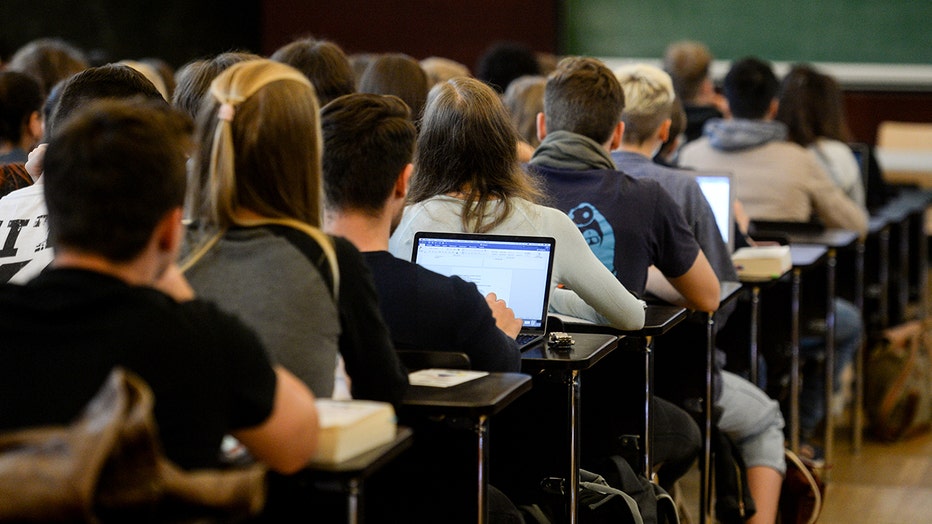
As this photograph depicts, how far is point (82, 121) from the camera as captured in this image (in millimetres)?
1481

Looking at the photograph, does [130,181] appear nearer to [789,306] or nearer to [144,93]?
[144,93]

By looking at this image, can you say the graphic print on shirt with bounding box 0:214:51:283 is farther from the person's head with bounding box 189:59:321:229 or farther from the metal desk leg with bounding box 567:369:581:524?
the metal desk leg with bounding box 567:369:581:524

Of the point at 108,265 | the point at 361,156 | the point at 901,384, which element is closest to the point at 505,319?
the point at 361,156

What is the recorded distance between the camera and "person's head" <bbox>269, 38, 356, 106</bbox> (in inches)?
156

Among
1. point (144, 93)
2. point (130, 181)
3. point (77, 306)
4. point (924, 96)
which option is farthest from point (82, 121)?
point (924, 96)

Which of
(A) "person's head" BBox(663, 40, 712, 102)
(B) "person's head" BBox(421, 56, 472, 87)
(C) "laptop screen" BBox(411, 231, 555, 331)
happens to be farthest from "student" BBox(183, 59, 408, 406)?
(A) "person's head" BBox(663, 40, 712, 102)

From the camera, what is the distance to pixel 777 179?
490 centimetres

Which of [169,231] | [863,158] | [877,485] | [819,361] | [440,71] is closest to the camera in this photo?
[169,231]

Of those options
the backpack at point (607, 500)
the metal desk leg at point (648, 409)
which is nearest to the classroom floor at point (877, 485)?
the metal desk leg at point (648, 409)

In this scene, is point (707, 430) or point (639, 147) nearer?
point (707, 430)

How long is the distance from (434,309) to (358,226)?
0.67 ft

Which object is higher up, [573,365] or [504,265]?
[504,265]

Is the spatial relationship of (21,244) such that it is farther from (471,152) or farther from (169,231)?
(169,231)

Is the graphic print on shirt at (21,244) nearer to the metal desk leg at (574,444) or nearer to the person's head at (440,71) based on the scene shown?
the metal desk leg at (574,444)
